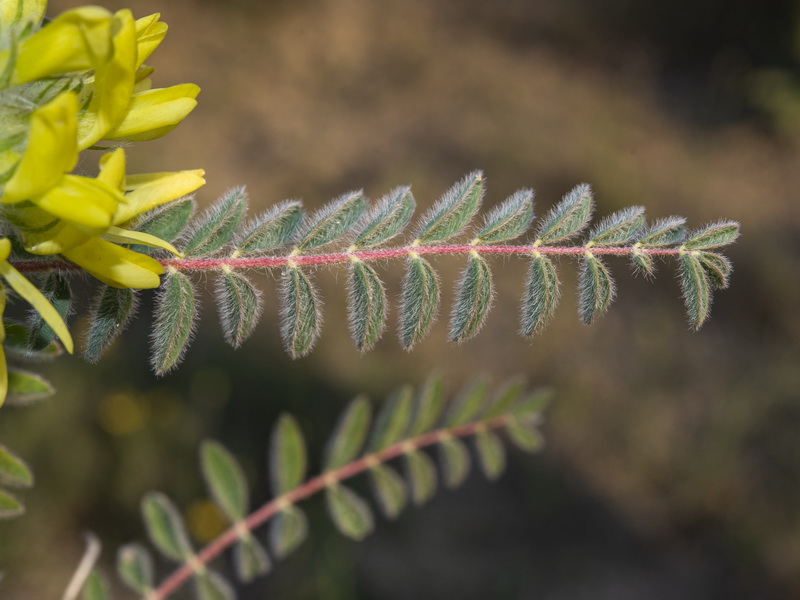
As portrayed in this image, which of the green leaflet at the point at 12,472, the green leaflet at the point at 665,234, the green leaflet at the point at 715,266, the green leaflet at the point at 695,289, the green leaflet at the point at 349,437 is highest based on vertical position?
the green leaflet at the point at 665,234

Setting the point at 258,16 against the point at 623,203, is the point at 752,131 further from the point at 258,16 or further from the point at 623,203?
the point at 258,16

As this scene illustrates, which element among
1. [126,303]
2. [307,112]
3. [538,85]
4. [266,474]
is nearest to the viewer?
[126,303]

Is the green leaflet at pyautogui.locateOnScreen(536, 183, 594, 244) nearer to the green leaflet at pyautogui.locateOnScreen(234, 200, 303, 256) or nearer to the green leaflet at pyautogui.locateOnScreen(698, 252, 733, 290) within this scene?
the green leaflet at pyautogui.locateOnScreen(698, 252, 733, 290)

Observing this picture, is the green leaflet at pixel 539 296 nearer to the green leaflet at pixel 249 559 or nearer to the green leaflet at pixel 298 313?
the green leaflet at pixel 298 313

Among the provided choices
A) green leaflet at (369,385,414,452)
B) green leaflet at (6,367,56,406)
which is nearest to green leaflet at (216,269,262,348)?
green leaflet at (6,367,56,406)

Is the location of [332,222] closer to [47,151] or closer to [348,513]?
[47,151]

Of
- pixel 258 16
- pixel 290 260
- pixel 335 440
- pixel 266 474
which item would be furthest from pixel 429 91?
pixel 290 260

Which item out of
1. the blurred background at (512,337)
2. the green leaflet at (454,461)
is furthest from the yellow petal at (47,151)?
the blurred background at (512,337)
